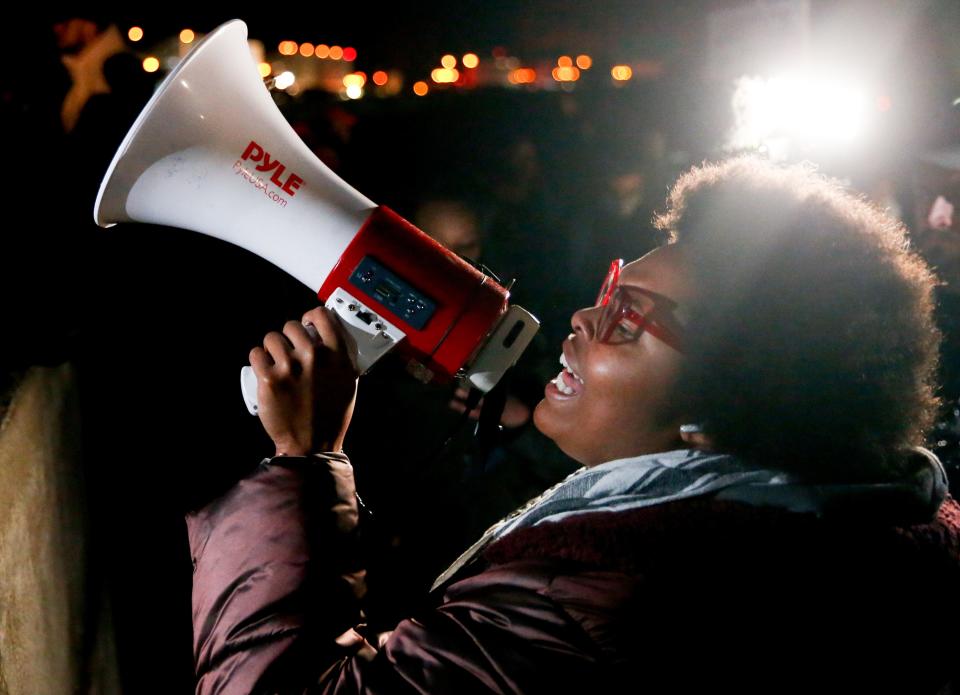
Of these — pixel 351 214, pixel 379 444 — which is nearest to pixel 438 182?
pixel 379 444

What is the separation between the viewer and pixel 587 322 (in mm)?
1544

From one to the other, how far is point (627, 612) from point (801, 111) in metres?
5.43

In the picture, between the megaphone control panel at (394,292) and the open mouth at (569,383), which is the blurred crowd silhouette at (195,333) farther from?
the megaphone control panel at (394,292)

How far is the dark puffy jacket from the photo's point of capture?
1.04 metres

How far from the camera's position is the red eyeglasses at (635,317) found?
140 cm

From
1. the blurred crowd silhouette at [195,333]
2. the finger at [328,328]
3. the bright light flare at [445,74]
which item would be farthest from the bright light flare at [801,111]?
the bright light flare at [445,74]

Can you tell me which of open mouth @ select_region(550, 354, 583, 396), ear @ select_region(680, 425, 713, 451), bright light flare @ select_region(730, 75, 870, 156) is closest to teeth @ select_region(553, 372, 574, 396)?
open mouth @ select_region(550, 354, 583, 396)

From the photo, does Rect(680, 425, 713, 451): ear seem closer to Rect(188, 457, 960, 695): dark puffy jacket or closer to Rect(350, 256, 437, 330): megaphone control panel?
Rect(188, 457, 960, 695): dark puffy jacket

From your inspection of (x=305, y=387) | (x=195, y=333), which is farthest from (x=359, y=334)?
(x=195, y=333)

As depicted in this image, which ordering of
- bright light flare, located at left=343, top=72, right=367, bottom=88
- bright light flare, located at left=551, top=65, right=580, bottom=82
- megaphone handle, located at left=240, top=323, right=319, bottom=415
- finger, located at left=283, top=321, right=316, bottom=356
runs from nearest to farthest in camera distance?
finger, located at left=283, top=321, right=316, bottom=356 → megaphone handle, located at left=240, top=323, right=319, bottom=415 → bright light flare, located at left=343, top=72, right=367, bottom=88 → bright light flare, located at left=551, top=65, right=580, bottom=82

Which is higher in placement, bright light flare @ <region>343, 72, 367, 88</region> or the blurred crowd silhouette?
bright light flare @ <region>343, 72, 367, 88</region>

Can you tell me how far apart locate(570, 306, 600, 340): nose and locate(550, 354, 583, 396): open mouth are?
7 centimetres

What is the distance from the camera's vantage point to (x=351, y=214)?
65.8 inches

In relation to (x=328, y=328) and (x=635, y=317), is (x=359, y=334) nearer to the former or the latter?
(x=328, y=328)
